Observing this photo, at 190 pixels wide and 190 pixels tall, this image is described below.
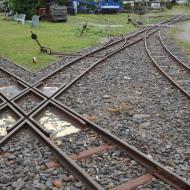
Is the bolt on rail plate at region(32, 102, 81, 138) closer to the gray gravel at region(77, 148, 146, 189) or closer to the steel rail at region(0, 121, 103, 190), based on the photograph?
the steel rail at region(0, 121, 103, 190)

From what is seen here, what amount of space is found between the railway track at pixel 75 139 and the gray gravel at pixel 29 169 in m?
0.12

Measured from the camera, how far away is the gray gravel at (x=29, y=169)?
6.08 metres

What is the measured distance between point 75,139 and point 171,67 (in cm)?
800

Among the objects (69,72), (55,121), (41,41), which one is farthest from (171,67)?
(41,41)

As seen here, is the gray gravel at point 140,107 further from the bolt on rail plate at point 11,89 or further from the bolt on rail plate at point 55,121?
the bolt on rail plate at point 11,89

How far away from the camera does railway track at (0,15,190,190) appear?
612 cm

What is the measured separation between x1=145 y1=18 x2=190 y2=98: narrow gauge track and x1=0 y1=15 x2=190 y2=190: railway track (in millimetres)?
3489

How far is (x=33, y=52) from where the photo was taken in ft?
60.4

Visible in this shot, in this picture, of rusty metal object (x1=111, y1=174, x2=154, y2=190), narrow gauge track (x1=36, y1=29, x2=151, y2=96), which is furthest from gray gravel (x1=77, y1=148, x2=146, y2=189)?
narrow gauge track (x1=36, y1=29, x2=151, y2=96)

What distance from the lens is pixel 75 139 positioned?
25.3ft

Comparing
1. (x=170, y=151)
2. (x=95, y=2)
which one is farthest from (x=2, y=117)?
(x=95, y=2)

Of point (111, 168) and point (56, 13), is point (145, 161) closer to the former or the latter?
point (111, 168)

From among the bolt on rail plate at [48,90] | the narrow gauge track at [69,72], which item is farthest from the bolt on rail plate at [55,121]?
the narrow gauge track at [69,72]

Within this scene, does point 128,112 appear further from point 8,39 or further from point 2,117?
point 8,39
